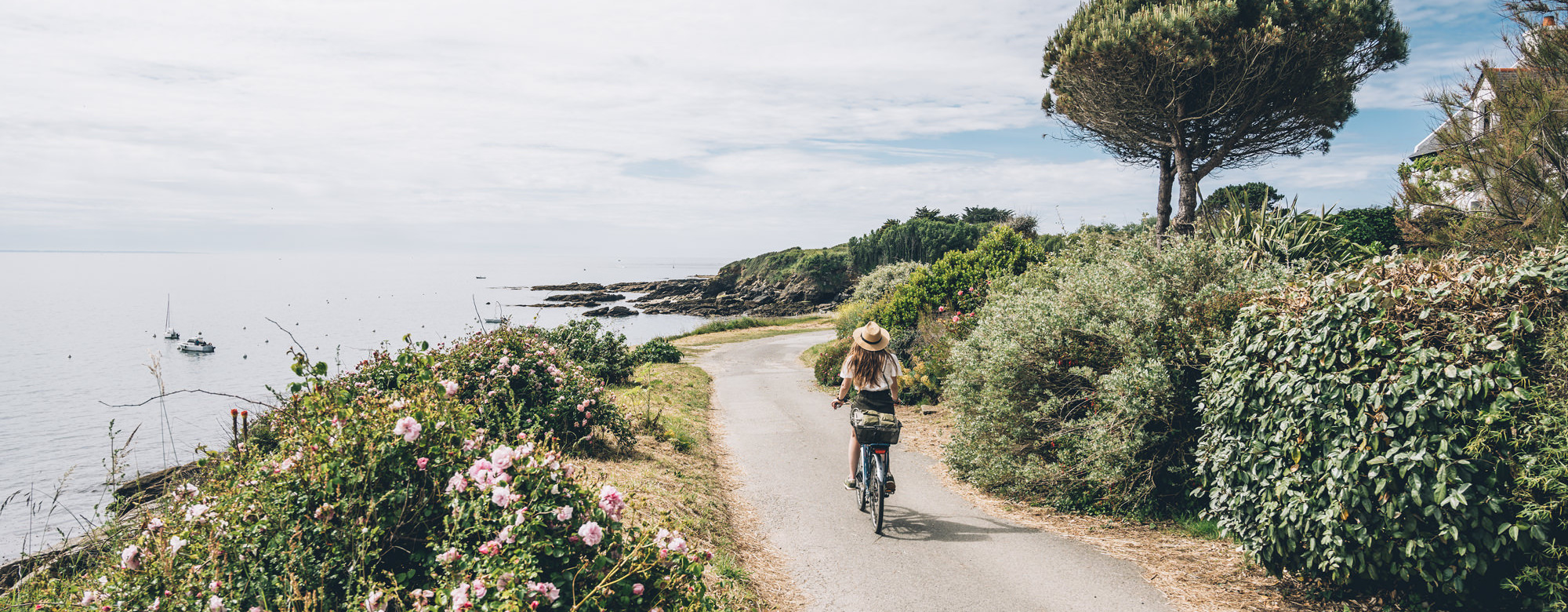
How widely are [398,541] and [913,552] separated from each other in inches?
166

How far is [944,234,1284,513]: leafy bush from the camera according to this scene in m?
6.89

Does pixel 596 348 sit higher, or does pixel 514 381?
pixel 514 381

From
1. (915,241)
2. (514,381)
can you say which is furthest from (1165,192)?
(915,241)

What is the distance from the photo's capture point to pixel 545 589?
3041mm

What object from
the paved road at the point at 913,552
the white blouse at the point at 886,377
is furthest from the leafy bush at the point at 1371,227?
the white blouse at the point at 886,377

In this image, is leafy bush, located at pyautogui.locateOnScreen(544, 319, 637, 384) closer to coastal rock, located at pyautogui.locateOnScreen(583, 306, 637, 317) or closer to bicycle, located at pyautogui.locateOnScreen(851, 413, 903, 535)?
bicycle, located at pyautogui.locateOnScreen(851, 413, 903, 535)

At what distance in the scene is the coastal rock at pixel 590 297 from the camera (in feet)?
289

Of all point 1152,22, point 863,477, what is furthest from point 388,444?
point 1152,22

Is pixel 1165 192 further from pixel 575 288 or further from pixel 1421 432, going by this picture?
pixel 575 288

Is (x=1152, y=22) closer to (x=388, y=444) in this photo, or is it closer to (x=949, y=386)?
(x=949, y=386)

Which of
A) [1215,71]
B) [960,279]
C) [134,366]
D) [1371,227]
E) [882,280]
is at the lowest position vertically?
[134,366]

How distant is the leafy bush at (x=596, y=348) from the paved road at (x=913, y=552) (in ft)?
22.9

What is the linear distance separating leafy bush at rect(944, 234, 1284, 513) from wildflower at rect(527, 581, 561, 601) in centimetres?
561

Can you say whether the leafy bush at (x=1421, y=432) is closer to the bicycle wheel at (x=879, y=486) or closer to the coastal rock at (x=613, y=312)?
the bicycle wheel at (x=879, y=486)
